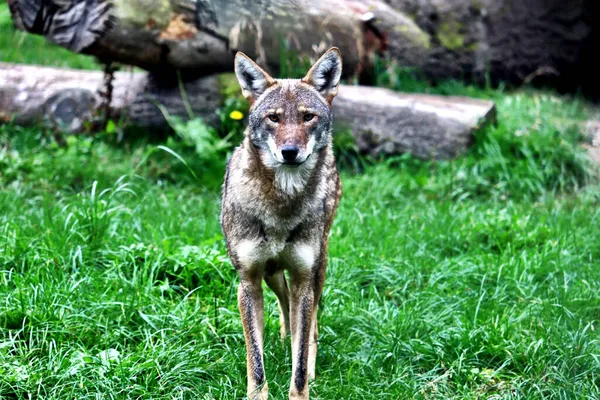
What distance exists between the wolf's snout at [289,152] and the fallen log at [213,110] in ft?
14.4

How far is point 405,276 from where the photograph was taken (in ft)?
19.5

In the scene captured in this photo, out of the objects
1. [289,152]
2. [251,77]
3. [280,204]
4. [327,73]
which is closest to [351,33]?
[327,73]

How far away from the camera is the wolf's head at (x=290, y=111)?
14.1 feet

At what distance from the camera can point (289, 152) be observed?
4227 millimetres

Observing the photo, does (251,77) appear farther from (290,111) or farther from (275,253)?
(275,253)

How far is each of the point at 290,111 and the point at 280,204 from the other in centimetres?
56

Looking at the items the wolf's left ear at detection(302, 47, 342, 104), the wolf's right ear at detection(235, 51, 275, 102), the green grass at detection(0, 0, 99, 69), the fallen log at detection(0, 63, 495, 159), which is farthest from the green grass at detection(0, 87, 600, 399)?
the green grass at detection(0, 0, 99, 69)

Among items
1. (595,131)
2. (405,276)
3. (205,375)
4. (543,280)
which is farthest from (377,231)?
(595,131)

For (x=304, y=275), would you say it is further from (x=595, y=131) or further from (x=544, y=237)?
(x=595, y=131)

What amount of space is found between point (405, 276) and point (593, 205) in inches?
116

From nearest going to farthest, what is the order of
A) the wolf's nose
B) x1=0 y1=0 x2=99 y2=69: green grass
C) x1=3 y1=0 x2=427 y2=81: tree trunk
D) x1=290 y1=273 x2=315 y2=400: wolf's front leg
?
the wolf's nose → x1=290 y1=273 x2=315 y2=400: wolf's front leg → x1=3 y1=0 x2=427 y2=81: tree trunk → x1=0 y1=0 x2=99 y2=69: green grass

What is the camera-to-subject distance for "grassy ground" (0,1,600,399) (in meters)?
4.58

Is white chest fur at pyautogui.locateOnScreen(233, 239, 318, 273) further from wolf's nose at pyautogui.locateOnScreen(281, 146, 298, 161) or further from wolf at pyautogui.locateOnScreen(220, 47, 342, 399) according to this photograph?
wolf's nose at pyautogui.locateOnScreen(281, 146, 298, 161)

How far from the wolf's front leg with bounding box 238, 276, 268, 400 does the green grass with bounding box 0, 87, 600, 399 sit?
0.16 metres
